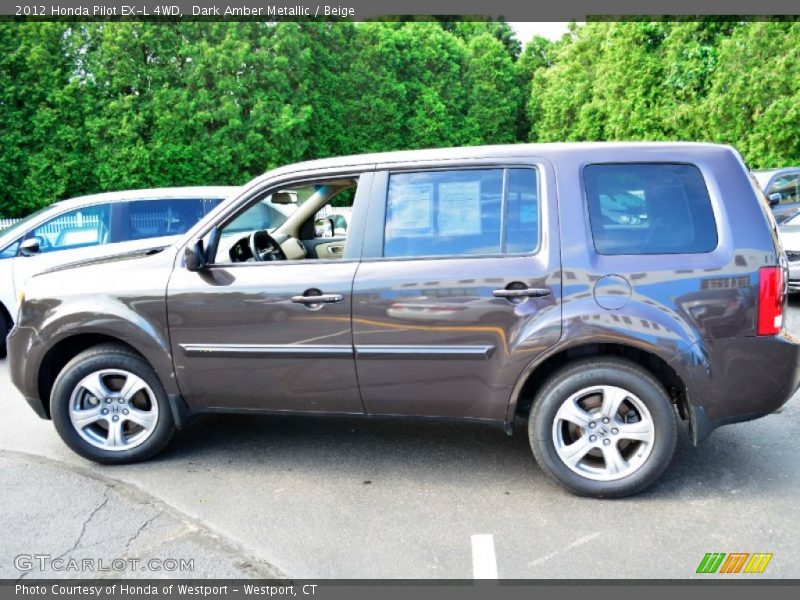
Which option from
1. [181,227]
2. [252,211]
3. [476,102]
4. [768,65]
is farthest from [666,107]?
[252,211]

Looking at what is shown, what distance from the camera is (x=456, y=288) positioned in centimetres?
398

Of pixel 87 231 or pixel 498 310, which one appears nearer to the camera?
pixel 498 310

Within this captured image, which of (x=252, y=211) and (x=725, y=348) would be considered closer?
(x=725, y=348)

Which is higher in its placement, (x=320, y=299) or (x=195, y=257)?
(x=195, y=257)

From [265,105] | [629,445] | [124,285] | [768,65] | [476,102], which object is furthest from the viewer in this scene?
[476,102]

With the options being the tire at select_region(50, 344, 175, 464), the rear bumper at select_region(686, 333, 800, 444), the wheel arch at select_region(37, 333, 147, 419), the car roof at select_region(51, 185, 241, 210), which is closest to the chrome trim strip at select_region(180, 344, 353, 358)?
the tire at select_region(50, 344, 175, 464)

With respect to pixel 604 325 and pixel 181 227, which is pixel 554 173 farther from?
pixel 181 227

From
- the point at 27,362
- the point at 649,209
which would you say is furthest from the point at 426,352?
the point at 27,362

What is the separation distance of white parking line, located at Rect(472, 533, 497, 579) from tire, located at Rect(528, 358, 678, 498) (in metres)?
0.64

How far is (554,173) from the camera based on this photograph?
4012 millimetres

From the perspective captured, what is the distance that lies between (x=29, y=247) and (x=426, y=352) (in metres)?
5.60

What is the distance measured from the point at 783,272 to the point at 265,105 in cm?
2564

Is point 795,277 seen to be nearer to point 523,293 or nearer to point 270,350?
point 523,293

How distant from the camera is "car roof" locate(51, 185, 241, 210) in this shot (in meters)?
8.13
